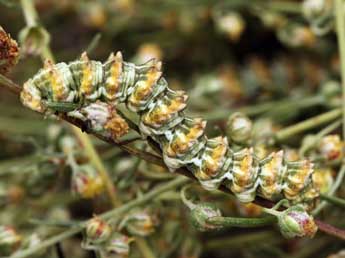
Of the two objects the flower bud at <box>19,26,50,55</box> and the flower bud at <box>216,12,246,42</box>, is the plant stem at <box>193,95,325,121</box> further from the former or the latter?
the flower bud at <box>19,26,50,55</box>

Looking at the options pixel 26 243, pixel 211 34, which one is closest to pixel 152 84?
pixel 26 243

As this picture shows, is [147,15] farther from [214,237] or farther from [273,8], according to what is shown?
[214,237]

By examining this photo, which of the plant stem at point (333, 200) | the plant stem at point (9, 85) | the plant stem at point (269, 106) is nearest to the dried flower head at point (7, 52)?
the plant stem at point (9, 85)

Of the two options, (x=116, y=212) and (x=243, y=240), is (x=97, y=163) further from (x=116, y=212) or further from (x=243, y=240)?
(x=243, y=240)

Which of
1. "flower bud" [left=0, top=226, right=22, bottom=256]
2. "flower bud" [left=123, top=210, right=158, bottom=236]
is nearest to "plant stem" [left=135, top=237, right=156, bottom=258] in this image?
"flower bud" [left=123, top=210, right=158, bottom=236]

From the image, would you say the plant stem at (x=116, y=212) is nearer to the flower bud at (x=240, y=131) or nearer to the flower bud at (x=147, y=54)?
the flower bud at (x=240, y=131)

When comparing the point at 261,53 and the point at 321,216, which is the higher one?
the point at 261,53
